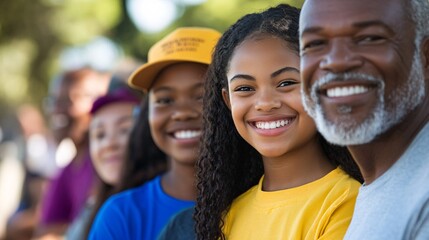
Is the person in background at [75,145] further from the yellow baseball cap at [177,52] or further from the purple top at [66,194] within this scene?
the yellow baseball cap at [177,52]

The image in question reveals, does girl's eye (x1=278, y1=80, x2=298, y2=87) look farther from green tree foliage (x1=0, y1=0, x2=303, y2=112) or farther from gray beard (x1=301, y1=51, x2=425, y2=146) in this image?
green tree foliage (x1=0, y1=0, x2=303, y2=112)

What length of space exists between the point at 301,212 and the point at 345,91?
65 cm

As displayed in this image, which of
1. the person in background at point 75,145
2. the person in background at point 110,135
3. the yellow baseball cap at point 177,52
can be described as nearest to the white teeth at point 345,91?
the yellow baseball cap at point 177,52

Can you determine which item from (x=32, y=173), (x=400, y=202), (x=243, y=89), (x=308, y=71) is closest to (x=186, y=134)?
(x=243, y=89)

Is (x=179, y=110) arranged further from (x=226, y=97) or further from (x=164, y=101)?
(x=226, y=97)

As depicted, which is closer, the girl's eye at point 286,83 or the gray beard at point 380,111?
the gray beard at point 380,111

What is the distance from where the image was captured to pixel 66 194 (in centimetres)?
677

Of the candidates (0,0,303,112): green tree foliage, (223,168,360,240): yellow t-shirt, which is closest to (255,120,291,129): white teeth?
(223,168,360,240): yellow t-shirt

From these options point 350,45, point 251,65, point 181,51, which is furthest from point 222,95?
point 350,45

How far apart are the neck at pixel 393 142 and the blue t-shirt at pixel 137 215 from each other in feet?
5.62

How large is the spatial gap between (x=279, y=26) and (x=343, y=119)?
2.79 feet

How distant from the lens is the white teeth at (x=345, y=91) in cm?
264

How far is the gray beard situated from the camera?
2.62 m

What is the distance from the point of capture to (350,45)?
266cm
